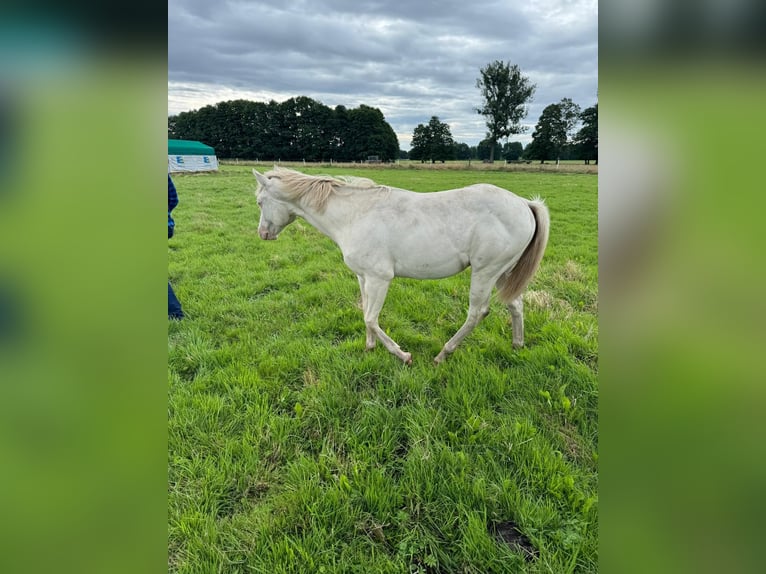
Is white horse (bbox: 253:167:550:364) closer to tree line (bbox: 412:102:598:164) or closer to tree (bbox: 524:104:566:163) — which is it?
tree line (bbox: 412:102:598:164)

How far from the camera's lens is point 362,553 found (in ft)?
6.24

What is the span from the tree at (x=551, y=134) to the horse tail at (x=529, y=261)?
29.6 metres

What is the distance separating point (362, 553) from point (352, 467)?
54 cm

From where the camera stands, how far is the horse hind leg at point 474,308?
147 inches

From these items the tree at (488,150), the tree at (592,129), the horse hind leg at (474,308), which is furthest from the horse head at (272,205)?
the tree at (488,150)

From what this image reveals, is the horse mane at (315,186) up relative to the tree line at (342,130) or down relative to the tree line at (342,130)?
down

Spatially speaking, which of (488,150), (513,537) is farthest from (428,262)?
(488,150)

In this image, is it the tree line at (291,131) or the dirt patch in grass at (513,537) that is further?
the tree line at (291,131)

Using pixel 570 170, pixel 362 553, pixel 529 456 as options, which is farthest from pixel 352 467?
pixel 570 170

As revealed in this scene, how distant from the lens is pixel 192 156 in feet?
102

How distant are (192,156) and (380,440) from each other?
34712 mm

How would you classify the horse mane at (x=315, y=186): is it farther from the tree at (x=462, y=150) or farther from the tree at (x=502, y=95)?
the tree at (x=462, y=150)
